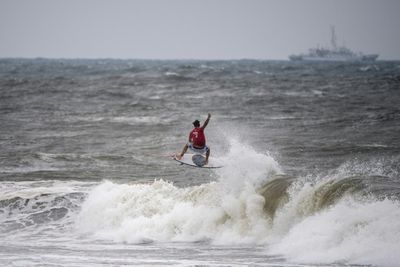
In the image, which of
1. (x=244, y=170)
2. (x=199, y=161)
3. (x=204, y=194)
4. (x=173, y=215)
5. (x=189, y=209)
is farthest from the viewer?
(x=199, y=161)

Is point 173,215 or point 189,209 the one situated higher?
point 189,209

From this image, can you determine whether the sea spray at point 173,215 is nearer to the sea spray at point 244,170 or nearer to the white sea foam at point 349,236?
the sea spray at point 244,170

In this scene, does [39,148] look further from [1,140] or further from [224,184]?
[224,184]

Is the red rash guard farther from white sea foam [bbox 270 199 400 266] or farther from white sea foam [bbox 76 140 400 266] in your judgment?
white sea foam [bbox 270 199 400 266]

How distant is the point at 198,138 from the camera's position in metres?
17.6

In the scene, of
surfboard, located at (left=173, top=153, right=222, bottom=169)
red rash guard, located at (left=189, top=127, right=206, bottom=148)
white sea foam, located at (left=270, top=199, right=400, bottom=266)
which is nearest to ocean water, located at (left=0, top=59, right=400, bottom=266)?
white sea foam, located at (left=270, top=199, right=400, bottom=266)

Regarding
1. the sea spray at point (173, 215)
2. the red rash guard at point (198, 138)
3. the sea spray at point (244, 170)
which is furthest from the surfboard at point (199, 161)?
the sea spray at point (173, 215)

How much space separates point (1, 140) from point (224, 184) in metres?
15.6

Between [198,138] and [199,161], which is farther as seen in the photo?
[199,161]

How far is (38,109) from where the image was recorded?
4231 cm

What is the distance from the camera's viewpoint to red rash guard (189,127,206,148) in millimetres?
17562

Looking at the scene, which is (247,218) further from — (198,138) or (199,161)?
(199,161)

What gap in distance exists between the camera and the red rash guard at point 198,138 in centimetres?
1756

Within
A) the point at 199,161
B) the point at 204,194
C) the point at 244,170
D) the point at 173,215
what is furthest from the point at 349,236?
the point at 199,161
